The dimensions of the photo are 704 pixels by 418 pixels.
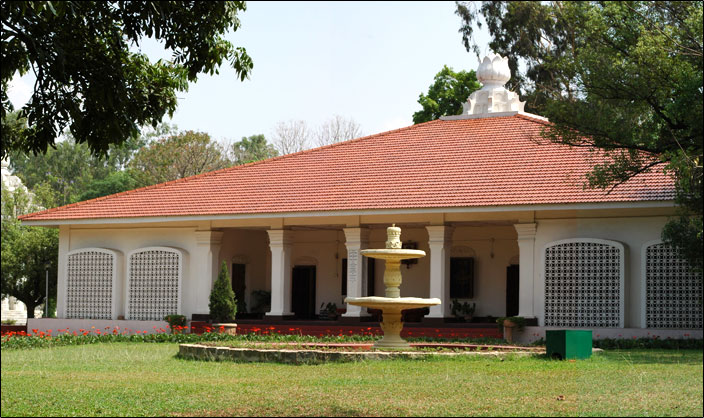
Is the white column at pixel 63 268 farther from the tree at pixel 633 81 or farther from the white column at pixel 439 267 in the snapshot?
the tree at pixel 633 81

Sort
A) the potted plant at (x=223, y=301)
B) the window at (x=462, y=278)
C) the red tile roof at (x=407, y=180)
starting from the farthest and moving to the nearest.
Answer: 1. the window at (x=462, y=278)
2. the potted plant at (x=223, y=301)
3. the red tile roof at (x=407, y=180)

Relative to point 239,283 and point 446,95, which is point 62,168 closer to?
point 446,95

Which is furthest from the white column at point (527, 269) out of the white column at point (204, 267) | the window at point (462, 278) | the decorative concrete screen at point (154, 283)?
the decorative concrete screen at point (154, 283)

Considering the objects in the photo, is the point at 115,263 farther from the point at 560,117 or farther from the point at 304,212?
the point at 560,117

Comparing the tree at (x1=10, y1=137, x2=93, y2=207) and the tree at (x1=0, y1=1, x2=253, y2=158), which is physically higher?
the tree at (x1=10, y1=137, x2=93, y2=207)

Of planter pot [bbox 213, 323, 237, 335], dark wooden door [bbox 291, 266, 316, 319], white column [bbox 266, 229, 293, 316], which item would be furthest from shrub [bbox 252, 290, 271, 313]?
planter pot [bbox 213, 323, 237, 335]

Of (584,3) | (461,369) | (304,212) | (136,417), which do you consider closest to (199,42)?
(136,417)

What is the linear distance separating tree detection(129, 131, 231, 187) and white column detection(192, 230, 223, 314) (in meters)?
22.9

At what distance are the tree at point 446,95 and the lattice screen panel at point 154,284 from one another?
57.0 feet

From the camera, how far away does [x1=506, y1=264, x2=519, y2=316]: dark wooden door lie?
25.1m

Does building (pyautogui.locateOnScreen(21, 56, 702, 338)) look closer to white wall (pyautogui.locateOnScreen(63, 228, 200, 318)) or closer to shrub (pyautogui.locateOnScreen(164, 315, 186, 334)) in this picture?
white wall (pyautogui.locateOnScreen(63, 228, 200, 318))

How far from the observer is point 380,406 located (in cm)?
1002

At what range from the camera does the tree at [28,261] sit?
34375 mm

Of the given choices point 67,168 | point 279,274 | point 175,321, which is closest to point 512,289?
point 279,274
